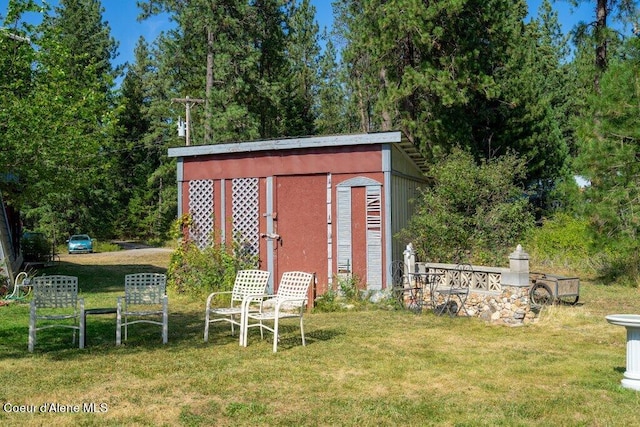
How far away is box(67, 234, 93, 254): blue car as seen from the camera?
32.0 metres

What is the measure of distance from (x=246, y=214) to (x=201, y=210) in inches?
46.3

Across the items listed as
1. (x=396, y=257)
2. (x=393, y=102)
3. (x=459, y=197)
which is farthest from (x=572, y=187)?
(x=393, y=102)

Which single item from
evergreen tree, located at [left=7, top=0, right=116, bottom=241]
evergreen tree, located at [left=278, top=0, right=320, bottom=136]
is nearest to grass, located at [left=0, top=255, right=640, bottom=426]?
evergreen tree, located at [left=7, top=0, right=116, bottom=241]

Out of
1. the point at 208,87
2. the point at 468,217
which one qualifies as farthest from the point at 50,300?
the point at 208,87

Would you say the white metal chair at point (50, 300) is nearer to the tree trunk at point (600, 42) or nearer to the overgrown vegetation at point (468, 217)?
the overgrown vegetation at point (468, 217)

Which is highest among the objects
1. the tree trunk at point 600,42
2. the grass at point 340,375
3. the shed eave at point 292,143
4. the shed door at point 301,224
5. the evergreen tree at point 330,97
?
the evergreen tree at point 330,97

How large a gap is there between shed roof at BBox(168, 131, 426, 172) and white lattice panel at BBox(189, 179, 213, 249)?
0.69 meters

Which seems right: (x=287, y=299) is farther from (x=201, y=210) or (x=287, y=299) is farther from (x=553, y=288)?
(x=201, y=210)

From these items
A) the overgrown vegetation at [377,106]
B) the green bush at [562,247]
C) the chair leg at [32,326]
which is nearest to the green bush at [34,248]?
the overgrown vegetation at [377,106]

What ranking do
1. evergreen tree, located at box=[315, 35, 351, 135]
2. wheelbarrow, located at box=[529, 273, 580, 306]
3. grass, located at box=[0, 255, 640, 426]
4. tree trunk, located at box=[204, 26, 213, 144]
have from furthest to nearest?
evergreen tree, located at box=[315, 35, 351, 135], tree trunk, located at box=[204, 26, 213, 144], wheelbarrow, located at box=[529, 273, 580, 306], grass, located at box=[0, 255, 640, 426]

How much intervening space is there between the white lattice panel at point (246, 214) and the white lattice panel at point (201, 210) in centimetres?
64

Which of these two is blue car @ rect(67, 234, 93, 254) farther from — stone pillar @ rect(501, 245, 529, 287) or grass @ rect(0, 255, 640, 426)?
stone pillar @ rect(501, 245, 529, 287)

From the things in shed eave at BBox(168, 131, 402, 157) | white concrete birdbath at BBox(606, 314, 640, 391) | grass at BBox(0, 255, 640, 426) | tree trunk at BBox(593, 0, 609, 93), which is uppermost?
tree trunk at BBox(593, 0, 609, 93)

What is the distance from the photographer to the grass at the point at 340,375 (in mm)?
5211
